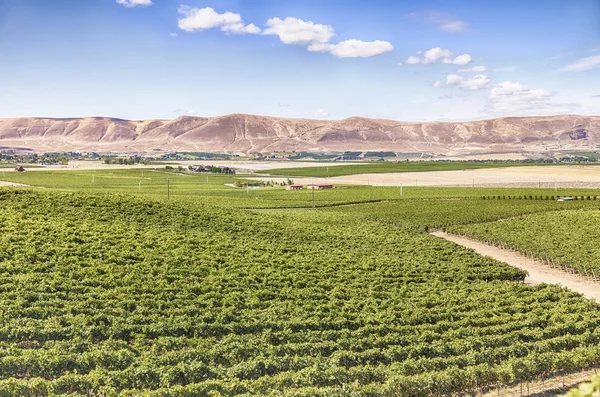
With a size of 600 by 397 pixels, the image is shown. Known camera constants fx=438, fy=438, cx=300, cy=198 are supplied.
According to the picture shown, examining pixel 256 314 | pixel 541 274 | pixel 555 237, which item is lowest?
pixel 541 274

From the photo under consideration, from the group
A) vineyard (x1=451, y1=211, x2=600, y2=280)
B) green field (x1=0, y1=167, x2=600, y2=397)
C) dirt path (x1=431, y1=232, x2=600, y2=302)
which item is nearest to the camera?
green field (x1=0, y1=167, x2=600, y2=397)

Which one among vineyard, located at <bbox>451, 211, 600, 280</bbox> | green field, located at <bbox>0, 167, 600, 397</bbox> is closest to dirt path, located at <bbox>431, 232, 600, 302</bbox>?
vineyard, located at <bbox>451, 211, 600, 280</bbox>

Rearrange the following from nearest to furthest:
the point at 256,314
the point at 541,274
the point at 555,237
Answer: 1. the point at 256,314
2. the point at 541,274
3. the point at 555,237

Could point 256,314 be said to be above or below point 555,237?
below

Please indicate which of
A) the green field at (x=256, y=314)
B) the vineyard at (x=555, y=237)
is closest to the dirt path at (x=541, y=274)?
the vineyard at (x=555, y=237)

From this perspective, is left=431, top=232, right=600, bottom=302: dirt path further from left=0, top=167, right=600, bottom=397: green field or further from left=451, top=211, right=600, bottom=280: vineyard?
left=0, top=167, right=600, bottom=397: green field

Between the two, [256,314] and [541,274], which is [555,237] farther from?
[256,314]

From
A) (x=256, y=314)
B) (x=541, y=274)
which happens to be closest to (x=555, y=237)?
(x=541, y=274)
